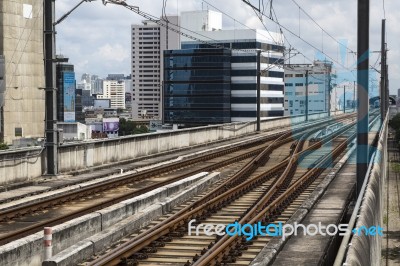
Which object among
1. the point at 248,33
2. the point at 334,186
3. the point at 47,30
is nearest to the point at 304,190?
the point at 334,186

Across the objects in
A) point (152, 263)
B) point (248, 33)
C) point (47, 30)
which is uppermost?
point (248, 33)

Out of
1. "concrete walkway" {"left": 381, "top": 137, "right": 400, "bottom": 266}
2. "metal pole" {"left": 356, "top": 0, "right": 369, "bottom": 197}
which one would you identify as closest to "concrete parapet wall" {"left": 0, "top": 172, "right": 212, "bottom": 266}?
"metal pole" {"left": 356, "top": 0, "right": 369, "bottom": 197}

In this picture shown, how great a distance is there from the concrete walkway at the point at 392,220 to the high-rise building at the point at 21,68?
59.1 meters

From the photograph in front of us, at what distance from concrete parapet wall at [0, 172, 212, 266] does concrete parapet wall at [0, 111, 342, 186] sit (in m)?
5.36

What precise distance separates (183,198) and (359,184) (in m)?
5.90

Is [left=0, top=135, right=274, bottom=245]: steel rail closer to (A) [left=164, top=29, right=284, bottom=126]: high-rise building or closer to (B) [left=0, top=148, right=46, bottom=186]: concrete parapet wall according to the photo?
(B) [left=0, top=148, right=46, bottom=186]: concrete parapet wall

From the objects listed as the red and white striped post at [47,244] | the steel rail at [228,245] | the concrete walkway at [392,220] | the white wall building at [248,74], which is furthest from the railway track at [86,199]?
the white wall building at [248,74]

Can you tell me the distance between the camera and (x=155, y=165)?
28750 mm

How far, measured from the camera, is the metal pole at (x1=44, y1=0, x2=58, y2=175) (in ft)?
77.5

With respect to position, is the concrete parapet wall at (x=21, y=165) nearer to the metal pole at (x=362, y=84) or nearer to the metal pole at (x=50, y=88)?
the metal pole at (x=50, y=88)

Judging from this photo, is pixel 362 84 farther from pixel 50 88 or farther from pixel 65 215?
pixel 50 88

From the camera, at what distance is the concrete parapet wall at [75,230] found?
11.9 m

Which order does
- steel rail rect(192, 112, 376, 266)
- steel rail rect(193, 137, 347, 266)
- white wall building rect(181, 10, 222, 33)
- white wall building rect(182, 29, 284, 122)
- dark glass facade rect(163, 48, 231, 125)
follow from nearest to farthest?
1. steel rail rect(193, 137, 347, 266)
2. steel rail rect(192, 112, 376, 266)
3. dark glass facade rect(163, 48, 231, 125)
4. white wall building rect(182, 29, 284, 122)
5. white wall building rect(181, 10, 222, 33)

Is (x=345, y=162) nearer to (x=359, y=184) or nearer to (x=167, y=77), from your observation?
(x=359, y=184)
